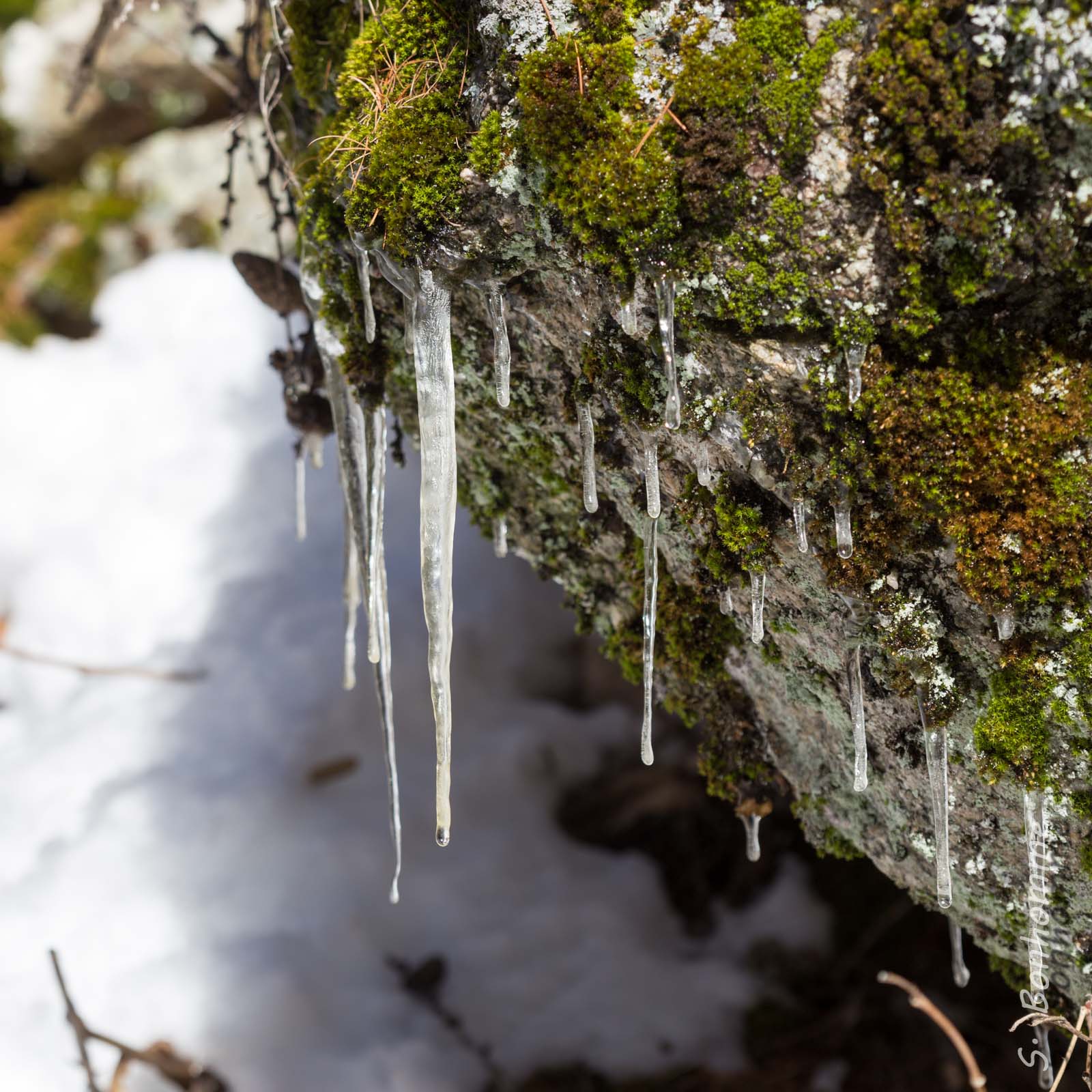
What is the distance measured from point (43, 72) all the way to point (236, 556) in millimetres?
4585

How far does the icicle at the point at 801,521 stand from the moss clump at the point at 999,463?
189mm

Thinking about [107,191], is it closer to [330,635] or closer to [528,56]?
[330,635]

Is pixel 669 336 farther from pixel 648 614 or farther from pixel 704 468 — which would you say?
pixel 648 614

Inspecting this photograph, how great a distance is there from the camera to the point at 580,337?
209 cm

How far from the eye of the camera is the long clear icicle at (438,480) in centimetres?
211

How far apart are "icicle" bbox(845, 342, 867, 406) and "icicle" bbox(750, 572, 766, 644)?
1.73 ft

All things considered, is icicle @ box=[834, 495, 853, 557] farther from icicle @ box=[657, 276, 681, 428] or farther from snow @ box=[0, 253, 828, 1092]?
snow @ box=[0, 253, 828, 1092]

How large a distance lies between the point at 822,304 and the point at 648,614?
3.06ft

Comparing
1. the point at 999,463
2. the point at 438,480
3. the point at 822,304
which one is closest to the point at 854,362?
the point at 822,304

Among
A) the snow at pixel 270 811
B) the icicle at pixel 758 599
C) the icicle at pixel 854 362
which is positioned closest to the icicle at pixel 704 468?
the icicle at pixel 758 599

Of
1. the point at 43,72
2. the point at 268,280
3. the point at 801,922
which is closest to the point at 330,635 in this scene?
the point at 268,280

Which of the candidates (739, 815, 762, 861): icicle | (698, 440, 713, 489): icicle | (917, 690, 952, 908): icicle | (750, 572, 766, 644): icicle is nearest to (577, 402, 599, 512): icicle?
(698, 440, 713, 489): icicle

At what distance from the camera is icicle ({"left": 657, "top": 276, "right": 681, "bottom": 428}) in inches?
71.3

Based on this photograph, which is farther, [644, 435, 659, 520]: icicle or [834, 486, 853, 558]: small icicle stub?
[644, 435, 659, 520]: icicle
